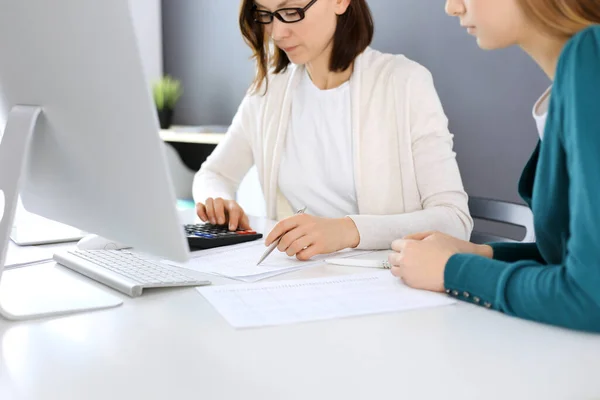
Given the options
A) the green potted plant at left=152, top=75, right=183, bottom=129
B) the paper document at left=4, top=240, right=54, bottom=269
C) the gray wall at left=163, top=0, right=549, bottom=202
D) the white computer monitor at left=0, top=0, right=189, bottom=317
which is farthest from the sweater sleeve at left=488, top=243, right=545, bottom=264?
the green potted plant at left=152, top=75, right=183, bottom=129

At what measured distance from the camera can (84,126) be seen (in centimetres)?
77

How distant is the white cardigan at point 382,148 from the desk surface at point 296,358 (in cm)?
60

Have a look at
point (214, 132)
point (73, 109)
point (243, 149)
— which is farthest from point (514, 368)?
point (214, 132)

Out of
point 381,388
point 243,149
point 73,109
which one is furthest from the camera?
point 243,149

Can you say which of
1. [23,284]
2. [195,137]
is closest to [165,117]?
[195,137]

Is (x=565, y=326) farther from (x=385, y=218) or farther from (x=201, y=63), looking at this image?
(x=201, y=63)

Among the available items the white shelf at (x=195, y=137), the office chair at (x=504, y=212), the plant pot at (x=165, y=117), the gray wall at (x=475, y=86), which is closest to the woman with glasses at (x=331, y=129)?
the office chair at (x=504, y=212)

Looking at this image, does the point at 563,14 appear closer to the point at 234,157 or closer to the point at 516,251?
the point at 516,251

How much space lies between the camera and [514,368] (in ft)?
2.30

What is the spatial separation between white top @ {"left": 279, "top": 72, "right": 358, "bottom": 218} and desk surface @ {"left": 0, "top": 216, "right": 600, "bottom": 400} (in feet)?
2.90

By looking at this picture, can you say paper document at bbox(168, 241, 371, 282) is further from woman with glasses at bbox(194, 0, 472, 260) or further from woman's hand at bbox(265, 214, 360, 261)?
woman with glasses at bbox(194, 0, 472, 260)

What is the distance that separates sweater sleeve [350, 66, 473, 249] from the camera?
1.33m

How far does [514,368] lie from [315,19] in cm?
119

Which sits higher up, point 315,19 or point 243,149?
point 315,19
